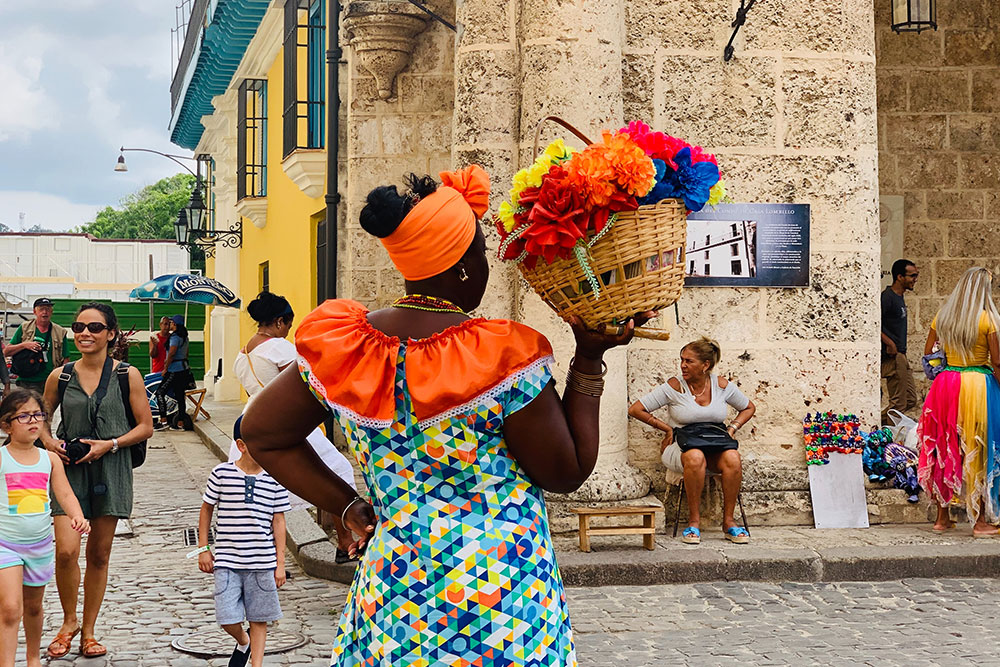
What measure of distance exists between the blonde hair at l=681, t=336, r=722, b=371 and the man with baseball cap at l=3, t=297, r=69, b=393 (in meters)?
7.60

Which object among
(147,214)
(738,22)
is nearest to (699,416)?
(738,22)

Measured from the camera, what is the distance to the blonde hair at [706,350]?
7.60 m

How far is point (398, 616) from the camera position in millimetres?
2584

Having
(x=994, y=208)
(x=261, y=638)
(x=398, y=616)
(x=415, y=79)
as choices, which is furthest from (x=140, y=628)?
(x=994, y=208)

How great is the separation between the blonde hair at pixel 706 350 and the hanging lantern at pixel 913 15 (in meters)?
3.75

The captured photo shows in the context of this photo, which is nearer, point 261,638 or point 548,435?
point 548,435

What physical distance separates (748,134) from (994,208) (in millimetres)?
4982

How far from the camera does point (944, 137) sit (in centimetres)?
1181

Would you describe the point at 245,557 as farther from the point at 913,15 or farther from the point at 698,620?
the point at 913,15

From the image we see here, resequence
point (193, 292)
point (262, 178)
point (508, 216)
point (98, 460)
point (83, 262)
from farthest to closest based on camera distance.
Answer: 1. point (83, 262)
2. point (262, 178)
3. point (193, 292)
4. point (98, 460)
5. point (508, 216)

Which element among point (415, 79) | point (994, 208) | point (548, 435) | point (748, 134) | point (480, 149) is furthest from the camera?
point (994, 208)

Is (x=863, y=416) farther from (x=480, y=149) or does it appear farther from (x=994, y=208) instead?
(x=994, y=208)

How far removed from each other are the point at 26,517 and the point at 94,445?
757 millimetres

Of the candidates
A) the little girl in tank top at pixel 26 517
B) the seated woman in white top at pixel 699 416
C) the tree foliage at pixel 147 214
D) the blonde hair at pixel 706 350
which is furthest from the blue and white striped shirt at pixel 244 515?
the tree foliage at pixel 147 214
